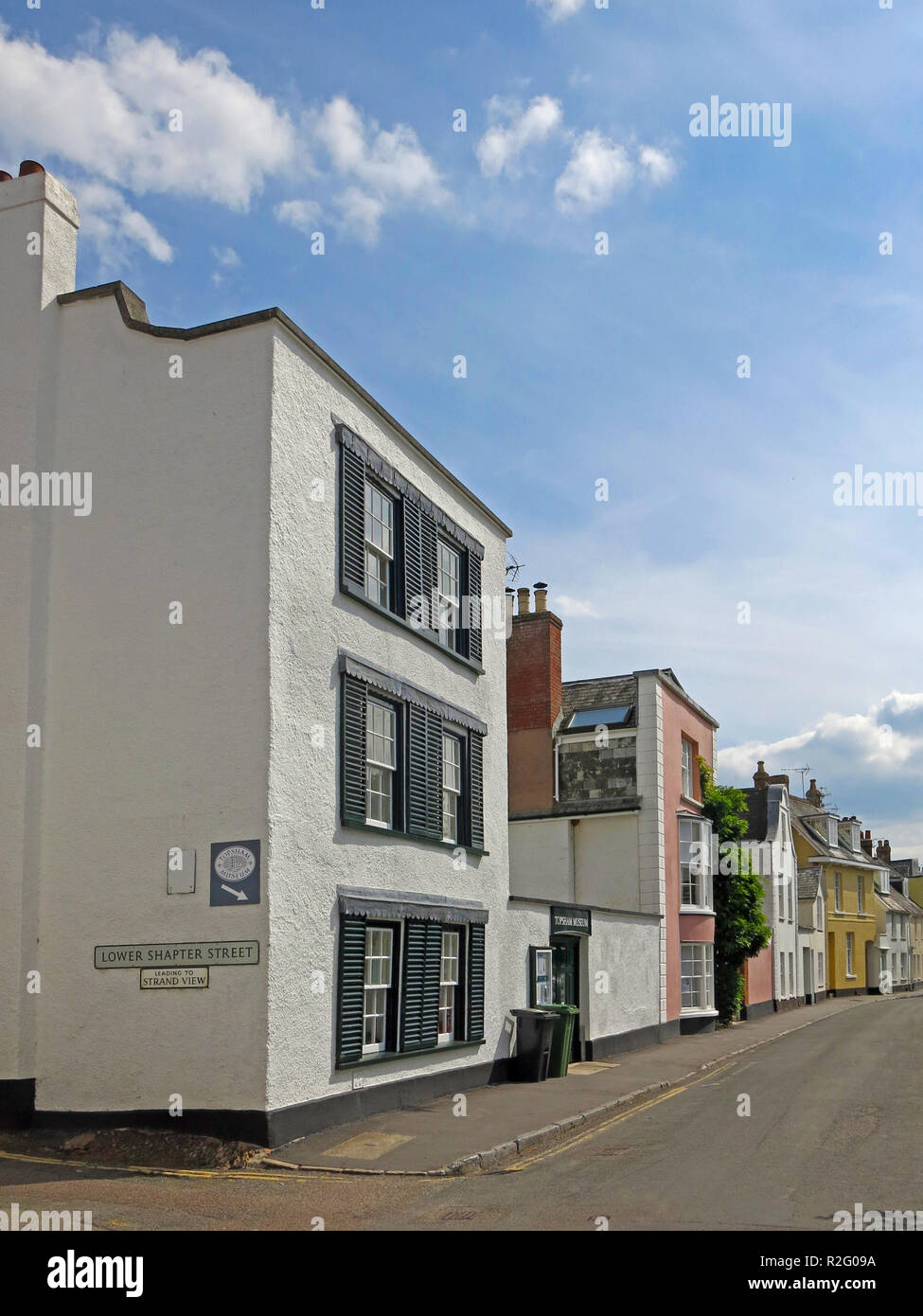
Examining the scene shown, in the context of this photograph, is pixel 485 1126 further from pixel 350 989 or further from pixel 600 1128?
pixel 350 989

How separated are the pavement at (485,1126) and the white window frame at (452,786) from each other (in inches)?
148

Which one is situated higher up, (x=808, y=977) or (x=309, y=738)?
(x=309, y=738)

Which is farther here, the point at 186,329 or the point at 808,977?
the point at 808,977

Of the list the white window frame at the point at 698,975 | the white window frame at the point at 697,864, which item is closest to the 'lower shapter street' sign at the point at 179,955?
the white window frame at the point at 697,864

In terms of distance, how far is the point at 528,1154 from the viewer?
505 inches

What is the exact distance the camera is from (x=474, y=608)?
19859 mm

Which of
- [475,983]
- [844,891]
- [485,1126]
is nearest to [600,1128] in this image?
[485,1126]

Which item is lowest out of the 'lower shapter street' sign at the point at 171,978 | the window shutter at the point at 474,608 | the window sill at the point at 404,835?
the 'lower shapter street' sign at the point at 171,978

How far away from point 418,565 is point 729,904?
19572 millimetres

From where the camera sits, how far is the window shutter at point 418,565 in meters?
17.2

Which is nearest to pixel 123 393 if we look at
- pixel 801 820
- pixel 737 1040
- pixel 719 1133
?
pixel 719 1133

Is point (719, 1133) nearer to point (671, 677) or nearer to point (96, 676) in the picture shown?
point (96, 676)

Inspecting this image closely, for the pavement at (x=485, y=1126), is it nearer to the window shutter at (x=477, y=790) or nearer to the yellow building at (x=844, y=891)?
the window shutter at (x=477, y=790)

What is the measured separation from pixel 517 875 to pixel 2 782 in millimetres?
17339
